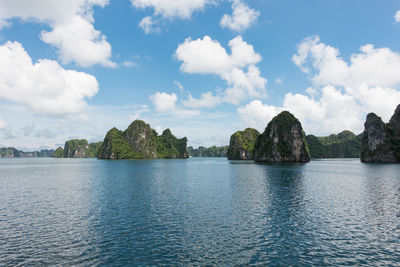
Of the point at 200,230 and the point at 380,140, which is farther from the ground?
the point at 380,140

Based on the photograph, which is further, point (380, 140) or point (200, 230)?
point (380, 140)

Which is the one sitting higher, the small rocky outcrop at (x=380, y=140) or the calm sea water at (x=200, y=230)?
the small rocky outcrop at (x=380, y=140)

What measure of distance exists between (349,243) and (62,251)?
28.6 m

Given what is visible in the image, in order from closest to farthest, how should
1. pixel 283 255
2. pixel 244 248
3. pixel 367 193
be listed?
pixel 283 255 < pixel 244 248 < pixel 367 193

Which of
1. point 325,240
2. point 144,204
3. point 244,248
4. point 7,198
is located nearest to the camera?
point 244,248

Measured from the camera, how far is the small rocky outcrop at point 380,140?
588ft

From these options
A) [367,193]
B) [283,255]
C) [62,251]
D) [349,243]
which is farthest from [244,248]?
[367,193]

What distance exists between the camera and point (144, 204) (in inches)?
1684

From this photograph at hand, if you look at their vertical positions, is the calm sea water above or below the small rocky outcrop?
below

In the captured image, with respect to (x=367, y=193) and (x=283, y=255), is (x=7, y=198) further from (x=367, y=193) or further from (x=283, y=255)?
(x=367, y=193)

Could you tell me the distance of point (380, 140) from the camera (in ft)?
608

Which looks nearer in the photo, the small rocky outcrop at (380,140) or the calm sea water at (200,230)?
the calm sea water at (200,230)

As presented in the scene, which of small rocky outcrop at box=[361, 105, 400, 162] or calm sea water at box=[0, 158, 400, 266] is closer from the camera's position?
calm sea water at box=[0, 158, 400, 266]

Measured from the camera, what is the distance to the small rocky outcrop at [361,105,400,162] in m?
179
